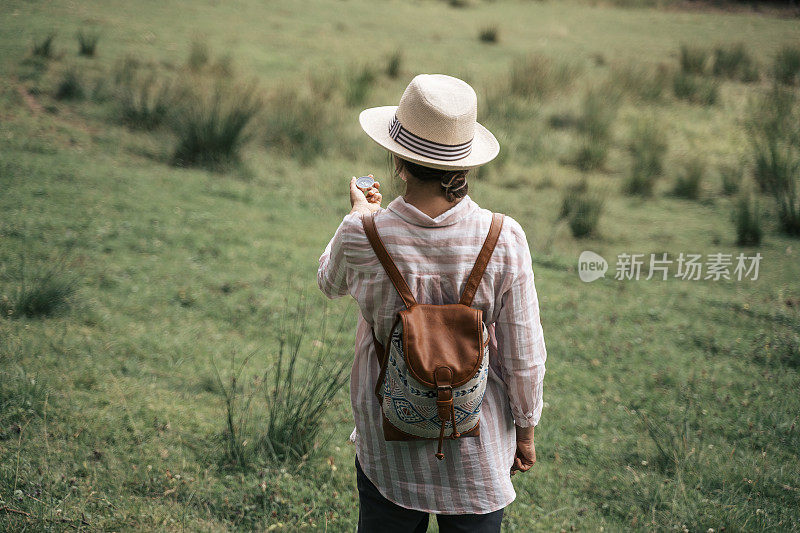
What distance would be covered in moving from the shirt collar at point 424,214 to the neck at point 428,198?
0.05ft

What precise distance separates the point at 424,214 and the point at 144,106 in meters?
6.38

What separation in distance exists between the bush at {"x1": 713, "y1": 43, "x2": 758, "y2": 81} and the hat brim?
11.4 m

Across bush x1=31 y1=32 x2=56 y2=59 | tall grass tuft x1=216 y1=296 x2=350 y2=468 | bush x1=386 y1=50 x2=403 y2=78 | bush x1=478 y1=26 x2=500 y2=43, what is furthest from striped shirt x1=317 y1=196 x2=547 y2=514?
bush x1=478 y1=26 x2=500 y2=43

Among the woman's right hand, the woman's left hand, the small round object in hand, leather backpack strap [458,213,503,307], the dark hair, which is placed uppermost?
the dark hair

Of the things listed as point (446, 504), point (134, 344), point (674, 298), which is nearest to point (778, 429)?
point (674, 298)

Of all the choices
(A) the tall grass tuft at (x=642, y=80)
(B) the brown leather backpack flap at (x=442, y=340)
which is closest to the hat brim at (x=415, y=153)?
(B) the brown leather backpack flap at (x=442, y=340)

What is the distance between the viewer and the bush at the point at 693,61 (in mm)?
11391

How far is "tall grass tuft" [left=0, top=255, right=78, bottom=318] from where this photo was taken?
3568 millimetres

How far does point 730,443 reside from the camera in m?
3.28

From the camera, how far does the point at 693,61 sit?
11.4m

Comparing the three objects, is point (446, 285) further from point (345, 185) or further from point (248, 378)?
point (345, 185)

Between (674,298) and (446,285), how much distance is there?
4.06 metres

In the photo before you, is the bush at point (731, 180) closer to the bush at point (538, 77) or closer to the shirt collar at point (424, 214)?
the bush at point (538, 77)

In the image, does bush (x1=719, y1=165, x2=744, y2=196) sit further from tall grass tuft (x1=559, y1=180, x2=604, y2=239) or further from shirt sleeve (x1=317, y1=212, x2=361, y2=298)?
shirt sleeve (x1=317, y1=212, x2=361, y2=298)
